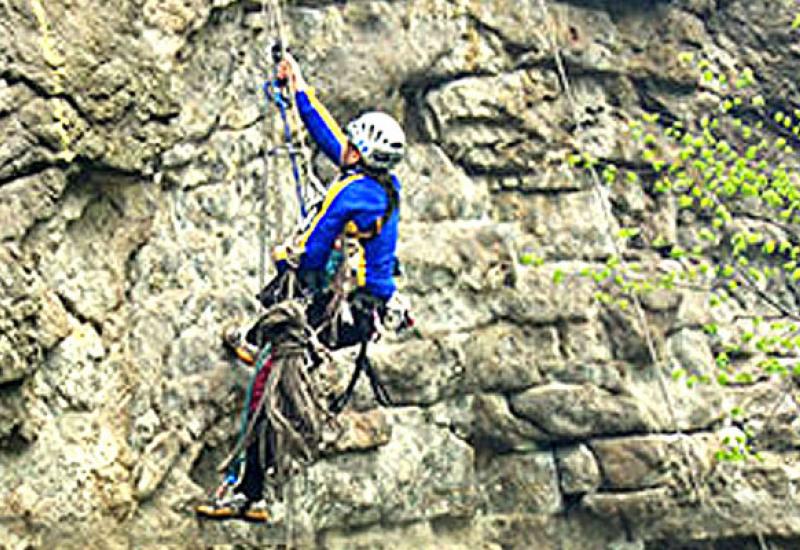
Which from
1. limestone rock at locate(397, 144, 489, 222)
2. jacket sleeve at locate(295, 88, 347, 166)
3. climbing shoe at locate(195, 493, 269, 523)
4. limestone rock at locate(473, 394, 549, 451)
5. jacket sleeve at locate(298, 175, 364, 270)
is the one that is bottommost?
climbing shoe at locate(195, 493, 269, 523)

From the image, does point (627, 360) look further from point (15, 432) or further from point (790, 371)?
point (15, 432)

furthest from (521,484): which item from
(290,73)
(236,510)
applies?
(290,73)

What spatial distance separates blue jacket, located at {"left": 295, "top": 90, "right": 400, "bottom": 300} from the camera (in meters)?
7.11

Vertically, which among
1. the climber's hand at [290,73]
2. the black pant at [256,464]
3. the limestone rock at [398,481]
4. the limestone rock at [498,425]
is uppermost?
the climber's hand at [290,73]

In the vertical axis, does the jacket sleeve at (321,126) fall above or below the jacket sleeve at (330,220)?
above

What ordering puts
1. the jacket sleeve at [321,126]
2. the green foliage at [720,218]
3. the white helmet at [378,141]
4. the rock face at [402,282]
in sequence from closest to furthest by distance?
the white helmet at [378,141] → the jacket sleeve at [321,126] → the rock face at [402,282] → the green foliage at [720,218]

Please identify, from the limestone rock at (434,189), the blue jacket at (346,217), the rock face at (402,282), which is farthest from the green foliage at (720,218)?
the blue jacket at (346,217)

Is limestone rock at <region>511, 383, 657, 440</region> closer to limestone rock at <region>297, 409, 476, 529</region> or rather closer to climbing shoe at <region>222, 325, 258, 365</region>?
limestone rock at <region>297, 409, 476, 529</region>

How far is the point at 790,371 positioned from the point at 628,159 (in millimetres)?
2598

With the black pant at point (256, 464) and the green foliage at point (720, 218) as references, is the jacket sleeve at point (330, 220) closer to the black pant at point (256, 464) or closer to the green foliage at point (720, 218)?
the black pant at point (256, 464)

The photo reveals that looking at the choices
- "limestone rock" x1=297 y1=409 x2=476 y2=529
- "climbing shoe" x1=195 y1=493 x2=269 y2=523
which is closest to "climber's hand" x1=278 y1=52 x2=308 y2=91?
"climbing shoe" x1=195 y1=493 x2=269 y2=523

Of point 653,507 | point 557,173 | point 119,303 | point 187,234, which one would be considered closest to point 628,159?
point 557,173

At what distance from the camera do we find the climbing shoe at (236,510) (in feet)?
24.1

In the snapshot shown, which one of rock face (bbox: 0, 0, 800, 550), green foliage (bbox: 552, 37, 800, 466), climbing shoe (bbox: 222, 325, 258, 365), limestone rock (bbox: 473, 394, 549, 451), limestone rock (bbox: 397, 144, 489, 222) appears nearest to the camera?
rock face (bbox: 0, 0, 800, 550)
